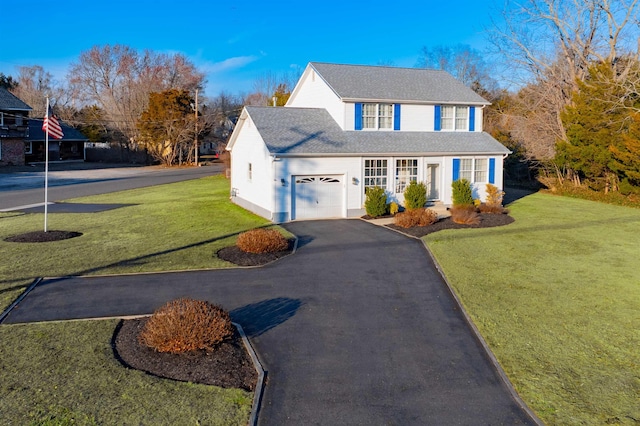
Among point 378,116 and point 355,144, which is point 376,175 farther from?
point 378,116

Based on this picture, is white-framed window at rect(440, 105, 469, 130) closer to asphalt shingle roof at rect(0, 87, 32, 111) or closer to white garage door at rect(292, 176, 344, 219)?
white garage door at rect(292, 176, 344, 219)

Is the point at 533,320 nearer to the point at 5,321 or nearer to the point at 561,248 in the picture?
the point at 561,248

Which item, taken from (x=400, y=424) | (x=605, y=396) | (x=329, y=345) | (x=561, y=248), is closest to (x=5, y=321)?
(x=329, y=345)

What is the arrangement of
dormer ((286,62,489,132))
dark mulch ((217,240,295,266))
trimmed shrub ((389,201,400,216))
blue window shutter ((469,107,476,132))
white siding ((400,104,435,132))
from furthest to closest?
blue window shutter ((469,107,476,132))
white siding ((400,104,435,132))
dormer ((286,62,489,132))
trimmed shrub ((389,201,400,216))
dark mulch ((217,240,295,266))

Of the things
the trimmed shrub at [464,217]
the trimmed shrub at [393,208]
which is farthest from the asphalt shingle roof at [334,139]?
the trimmed shrub at [464,217]

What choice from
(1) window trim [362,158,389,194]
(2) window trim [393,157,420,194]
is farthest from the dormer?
(1) window trim [362,158,389,194]

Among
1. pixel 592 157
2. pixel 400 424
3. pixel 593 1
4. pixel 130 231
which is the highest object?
pixel 593 1

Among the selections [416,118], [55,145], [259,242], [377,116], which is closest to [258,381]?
[259,242]

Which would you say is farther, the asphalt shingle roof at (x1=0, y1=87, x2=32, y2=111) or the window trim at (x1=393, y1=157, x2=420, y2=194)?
the asphalt shingle roof at (x1=0, y1=87, x2=32, y2=111)
